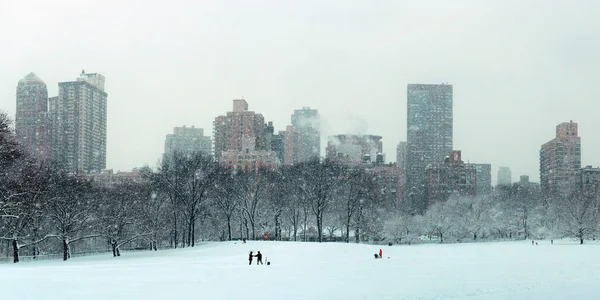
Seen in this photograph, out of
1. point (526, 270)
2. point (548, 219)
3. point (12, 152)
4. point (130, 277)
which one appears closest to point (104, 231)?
point (12, 152)

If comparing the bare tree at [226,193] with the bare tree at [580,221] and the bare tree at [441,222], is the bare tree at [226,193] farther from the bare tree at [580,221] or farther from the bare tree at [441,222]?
the bare tree at [580,221]

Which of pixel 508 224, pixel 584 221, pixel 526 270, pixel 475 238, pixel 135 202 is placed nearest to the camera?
pixel 526 270

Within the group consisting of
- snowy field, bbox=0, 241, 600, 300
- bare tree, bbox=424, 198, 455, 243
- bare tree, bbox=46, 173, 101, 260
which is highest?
bare tree, bbox=46, 173, 101, 260

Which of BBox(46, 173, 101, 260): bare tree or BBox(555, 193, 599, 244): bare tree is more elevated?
BBox(46, 173, 101, 260): bare tree

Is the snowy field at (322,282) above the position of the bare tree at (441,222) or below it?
above

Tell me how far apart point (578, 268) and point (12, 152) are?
46921 mm

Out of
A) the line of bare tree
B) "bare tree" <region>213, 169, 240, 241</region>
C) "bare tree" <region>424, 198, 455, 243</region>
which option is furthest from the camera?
"bare tree" <region>424, 198, 455, 243</region>

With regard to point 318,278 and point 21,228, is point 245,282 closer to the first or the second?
point 318,278

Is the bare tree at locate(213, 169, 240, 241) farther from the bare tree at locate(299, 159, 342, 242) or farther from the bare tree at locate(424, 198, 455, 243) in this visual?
the bare tree at locate(424, 198, 455, 243)

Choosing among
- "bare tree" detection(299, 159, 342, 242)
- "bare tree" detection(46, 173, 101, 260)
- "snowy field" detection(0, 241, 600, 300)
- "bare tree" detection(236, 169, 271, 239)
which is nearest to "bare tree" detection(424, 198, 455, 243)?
"bare tree" detection(299, 159, 342, 242)

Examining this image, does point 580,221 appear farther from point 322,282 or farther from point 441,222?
point 322,282

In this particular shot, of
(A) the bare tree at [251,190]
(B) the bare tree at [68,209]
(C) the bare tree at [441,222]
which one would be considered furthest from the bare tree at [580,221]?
(B) the bare tree at [68,209]

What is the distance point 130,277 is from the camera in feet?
116

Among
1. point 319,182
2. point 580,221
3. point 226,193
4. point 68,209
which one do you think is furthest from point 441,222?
point 68,209
